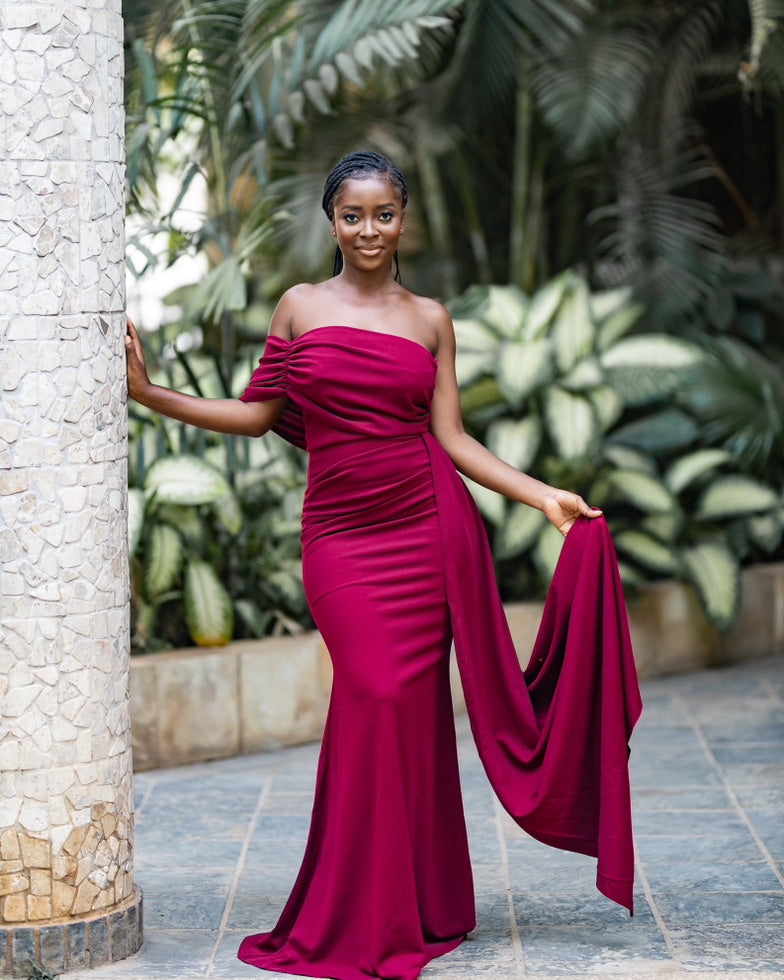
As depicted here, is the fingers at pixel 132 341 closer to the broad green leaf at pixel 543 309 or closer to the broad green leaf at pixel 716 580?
the broad green leaf at pixel 543 309

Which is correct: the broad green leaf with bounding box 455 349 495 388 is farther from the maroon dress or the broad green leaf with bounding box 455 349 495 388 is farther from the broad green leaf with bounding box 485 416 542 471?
the maroon dress

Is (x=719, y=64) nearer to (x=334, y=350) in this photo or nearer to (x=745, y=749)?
(x=745, y=749)

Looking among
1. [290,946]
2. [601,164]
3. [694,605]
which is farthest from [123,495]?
[601,164]

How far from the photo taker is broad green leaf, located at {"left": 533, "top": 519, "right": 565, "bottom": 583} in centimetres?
647

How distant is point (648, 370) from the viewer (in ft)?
22.4

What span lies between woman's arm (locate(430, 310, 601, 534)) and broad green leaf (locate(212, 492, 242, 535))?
2.07m

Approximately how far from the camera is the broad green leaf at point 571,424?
648 centimetres

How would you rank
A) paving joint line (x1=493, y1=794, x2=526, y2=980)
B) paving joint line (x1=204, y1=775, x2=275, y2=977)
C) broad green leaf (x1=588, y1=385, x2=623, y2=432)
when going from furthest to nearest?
broad green leaf (x1=588, y1=385, x2=623, y2=432) → paving joint line (x1=204, y1=775, x2=275, y2=977) → paving joint line (x1=493, y1=794, x2=526, y2=980)

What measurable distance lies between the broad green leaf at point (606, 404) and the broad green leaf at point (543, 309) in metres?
0.35

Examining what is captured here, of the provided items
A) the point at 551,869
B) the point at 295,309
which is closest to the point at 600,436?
the point at 551,869

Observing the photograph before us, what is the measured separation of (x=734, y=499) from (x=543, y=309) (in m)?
1.19

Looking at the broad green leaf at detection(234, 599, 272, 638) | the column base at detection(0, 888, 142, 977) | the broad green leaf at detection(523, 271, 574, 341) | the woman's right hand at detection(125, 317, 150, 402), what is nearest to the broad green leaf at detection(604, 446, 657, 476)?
the broad green leaf at detection(523, 271, 574, 341)

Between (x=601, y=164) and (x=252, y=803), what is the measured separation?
4.44 meters

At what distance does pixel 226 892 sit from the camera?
14.3 feet
